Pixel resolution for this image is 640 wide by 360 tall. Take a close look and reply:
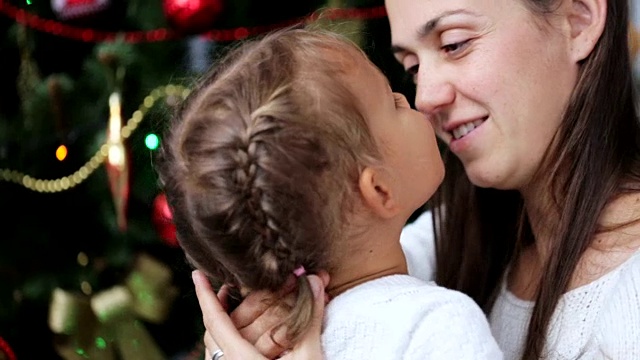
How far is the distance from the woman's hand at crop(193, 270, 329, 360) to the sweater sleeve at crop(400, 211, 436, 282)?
48 centimetres

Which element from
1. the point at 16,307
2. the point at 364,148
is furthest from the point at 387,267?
the point at 16,307

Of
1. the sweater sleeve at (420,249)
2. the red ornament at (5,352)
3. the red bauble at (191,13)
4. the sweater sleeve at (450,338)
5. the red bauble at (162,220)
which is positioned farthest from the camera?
the red ornament at (5,352)

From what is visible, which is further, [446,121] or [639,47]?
[639,47]

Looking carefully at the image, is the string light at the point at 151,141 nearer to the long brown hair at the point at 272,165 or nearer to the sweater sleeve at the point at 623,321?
the long brown hair at the point at 272,165

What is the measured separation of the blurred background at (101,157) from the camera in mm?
→ 2031

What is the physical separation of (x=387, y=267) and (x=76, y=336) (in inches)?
44.5

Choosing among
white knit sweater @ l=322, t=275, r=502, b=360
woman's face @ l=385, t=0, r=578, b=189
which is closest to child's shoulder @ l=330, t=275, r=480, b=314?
white knit sweater @ l=322, t=275, r=502, b=360

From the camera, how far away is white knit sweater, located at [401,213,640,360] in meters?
1.18

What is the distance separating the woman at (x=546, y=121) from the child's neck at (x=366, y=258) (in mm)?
256

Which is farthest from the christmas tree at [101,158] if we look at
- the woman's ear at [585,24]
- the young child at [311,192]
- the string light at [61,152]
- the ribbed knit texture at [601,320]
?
the ribbed knit texture at [601,320]

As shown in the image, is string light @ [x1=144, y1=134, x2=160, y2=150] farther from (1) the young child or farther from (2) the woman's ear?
(2) the woman's ear

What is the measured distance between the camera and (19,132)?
2.22 meters

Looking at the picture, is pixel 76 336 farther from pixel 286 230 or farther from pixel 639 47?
pixel 639 47

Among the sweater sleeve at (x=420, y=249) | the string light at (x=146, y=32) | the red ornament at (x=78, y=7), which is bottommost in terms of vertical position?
the sweater sleeve at (x=420, y=249)
